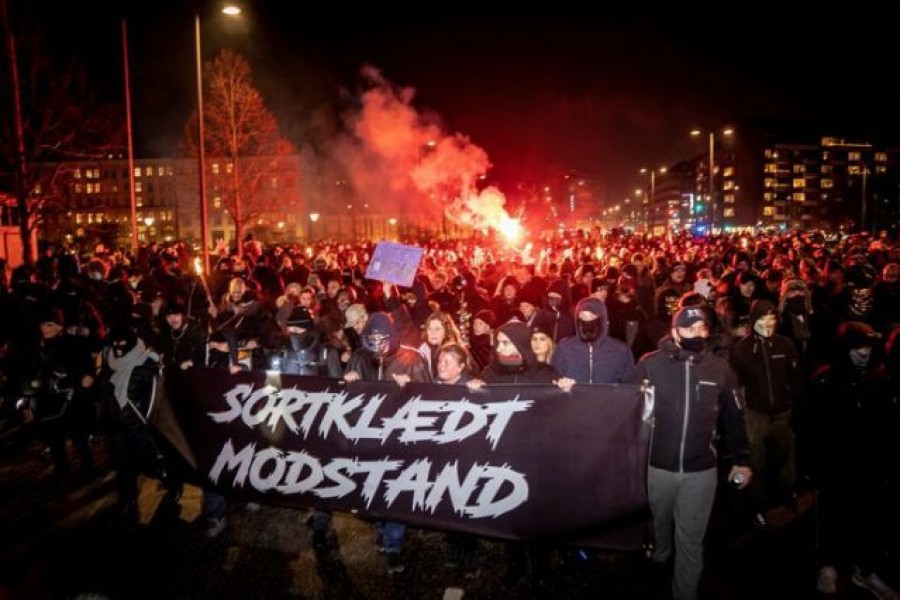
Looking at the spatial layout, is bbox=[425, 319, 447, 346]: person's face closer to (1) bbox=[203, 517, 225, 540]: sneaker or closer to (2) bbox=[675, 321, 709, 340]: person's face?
(1) bbox=[203, 517, 225, 540]: sneaker

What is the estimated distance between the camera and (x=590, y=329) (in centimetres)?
553

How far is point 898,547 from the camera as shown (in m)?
4.96

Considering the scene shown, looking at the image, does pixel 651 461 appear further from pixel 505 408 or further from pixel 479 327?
pixel 479 327

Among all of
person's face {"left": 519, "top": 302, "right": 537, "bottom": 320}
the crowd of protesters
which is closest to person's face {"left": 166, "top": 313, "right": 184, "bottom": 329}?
the crowd of protesters

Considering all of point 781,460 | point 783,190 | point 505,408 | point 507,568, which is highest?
point 783,190

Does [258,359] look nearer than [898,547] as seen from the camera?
No

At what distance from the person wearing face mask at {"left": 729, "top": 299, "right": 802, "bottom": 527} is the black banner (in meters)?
1.99

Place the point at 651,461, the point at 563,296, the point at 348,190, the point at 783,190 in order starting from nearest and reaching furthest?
the point at 651,461 → the point at 563,296 → the point at 348,190 → the point at 783,190

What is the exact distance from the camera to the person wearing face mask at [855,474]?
4.53 meters

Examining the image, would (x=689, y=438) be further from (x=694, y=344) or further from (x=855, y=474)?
(x=855, y=474)

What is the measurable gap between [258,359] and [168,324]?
1.56 meters

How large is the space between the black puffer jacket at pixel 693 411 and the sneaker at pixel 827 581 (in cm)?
118

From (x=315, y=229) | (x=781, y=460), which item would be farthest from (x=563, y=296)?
(x=315, y=229)

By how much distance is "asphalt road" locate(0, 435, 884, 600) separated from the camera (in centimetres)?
478
